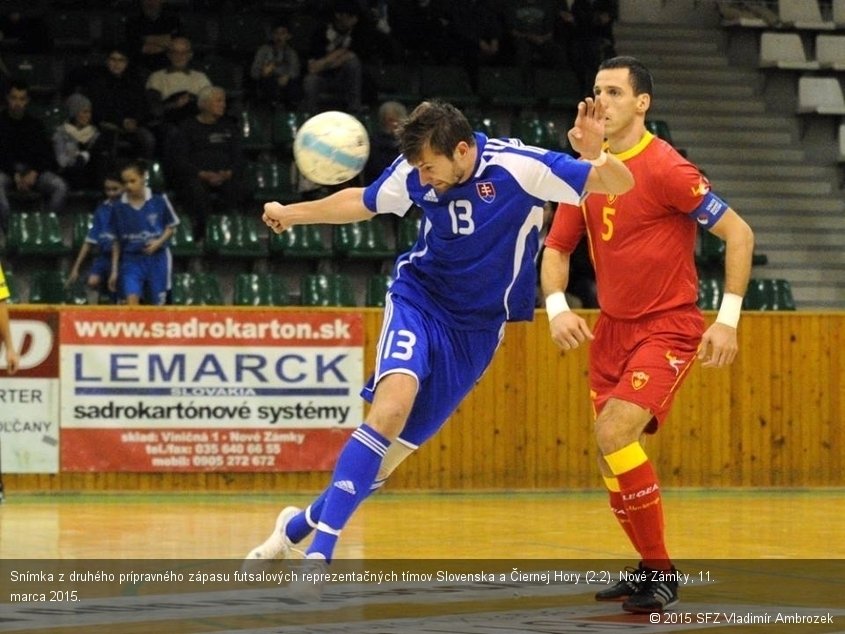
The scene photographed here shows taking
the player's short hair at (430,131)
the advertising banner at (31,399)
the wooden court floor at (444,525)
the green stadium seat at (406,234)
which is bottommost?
the wooden court floor at (444,525)

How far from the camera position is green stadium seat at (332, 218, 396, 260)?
54.5 ft

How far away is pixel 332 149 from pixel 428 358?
1065 millimetres

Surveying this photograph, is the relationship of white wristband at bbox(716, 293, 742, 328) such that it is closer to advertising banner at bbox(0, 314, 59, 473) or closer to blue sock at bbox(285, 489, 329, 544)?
blue sock at bbox(285, 489, 329, 544)

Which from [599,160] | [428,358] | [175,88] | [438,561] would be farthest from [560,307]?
[175,88]

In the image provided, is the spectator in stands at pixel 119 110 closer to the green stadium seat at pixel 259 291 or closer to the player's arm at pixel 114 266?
the player's arm at pixel 114 266

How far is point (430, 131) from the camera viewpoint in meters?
6.39

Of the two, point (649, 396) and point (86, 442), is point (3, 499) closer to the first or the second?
point (86, 442)

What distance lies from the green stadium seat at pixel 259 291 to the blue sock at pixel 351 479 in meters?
Answer: 8.72

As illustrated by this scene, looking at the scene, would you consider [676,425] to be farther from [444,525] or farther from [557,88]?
[557,88]

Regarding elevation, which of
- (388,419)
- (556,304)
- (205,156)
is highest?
(205,156)

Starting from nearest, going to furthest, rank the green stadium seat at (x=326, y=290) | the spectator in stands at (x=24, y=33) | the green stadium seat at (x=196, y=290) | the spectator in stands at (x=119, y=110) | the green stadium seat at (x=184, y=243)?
the green stadium seat at (x=196, y=290) < the green stadium seat at (x=326, y=290) < the green stadium seat at (x=184, y=243) < the spectator in stands at (x=119, y=110) < the spectator in stands at (x=24, y=33)

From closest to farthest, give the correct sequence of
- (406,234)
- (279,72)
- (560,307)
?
(560,307) < (406,234) < (279,72)

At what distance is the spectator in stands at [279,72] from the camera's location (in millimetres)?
18094

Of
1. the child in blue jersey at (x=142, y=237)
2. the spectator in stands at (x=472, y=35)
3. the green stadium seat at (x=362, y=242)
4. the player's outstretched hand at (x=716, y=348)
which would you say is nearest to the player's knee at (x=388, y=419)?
the player's outstretched hand at (x=716, y=348)
